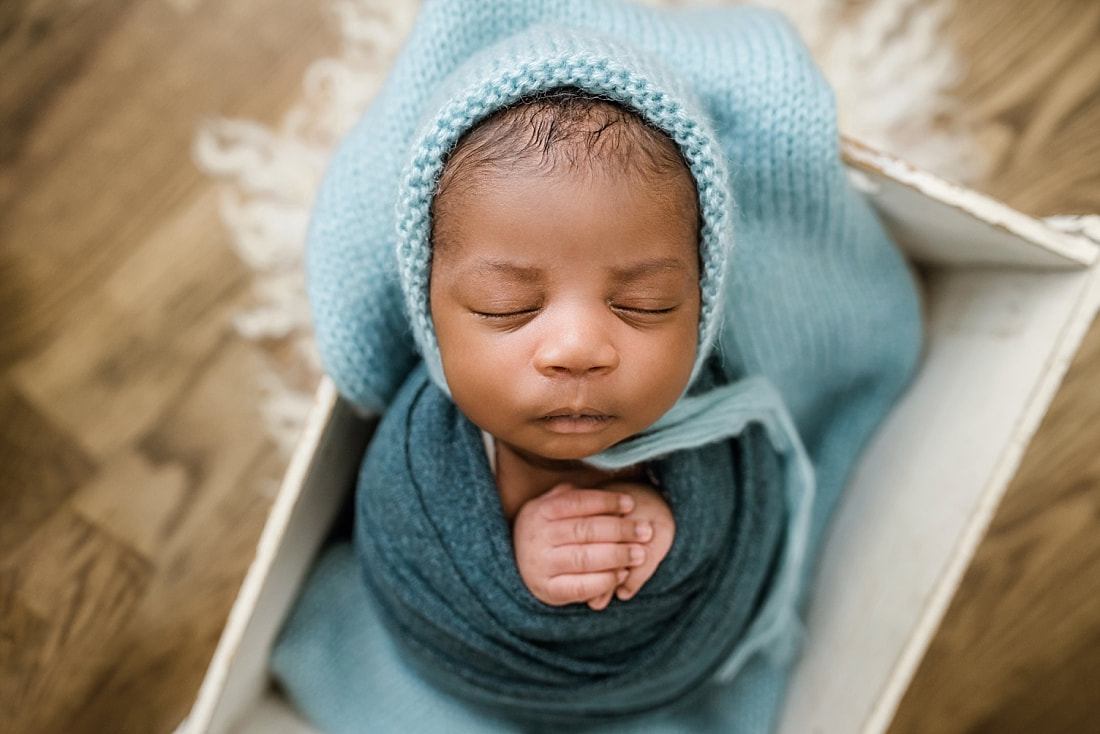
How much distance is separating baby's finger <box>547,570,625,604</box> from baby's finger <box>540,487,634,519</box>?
5 centimetres

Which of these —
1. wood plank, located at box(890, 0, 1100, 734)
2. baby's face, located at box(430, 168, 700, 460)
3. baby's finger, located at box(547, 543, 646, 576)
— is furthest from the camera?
wood plank, located at box(890, 0, 1100, 734)

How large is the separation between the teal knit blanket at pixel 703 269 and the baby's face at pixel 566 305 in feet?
0.15

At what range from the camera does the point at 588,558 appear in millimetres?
684

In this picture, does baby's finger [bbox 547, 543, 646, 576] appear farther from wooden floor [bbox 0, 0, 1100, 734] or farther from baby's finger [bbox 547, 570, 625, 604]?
wooden floor [bbox 0, 0, 1100, 734]

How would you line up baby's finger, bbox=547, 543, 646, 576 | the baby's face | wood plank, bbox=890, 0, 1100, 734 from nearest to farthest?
the baby's face, baby's finger, bbox=547, 543, 646, 576, wood plank, bbox=890, 0, 1100, 734

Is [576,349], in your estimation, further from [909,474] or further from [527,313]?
[909,474]

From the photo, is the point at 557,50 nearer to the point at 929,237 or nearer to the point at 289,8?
the point at 929,237

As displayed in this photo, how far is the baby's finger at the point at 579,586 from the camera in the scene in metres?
0.69

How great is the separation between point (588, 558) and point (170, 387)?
0.68m

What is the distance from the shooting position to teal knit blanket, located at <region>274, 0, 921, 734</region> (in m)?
0.58

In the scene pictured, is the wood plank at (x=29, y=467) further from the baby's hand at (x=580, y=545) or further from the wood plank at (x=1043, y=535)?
the wood plank at (x=1043, y=535)

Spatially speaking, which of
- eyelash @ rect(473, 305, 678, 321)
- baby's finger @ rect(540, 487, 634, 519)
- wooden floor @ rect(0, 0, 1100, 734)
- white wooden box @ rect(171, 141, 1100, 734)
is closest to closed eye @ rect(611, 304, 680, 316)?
eyelash @ rect(473, 305, 678, 321)

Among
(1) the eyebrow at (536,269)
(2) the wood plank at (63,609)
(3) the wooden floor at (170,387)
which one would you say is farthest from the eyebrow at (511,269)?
(2) the wood plank at (63,609)

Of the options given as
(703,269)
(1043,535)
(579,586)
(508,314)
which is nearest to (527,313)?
(508,314)
